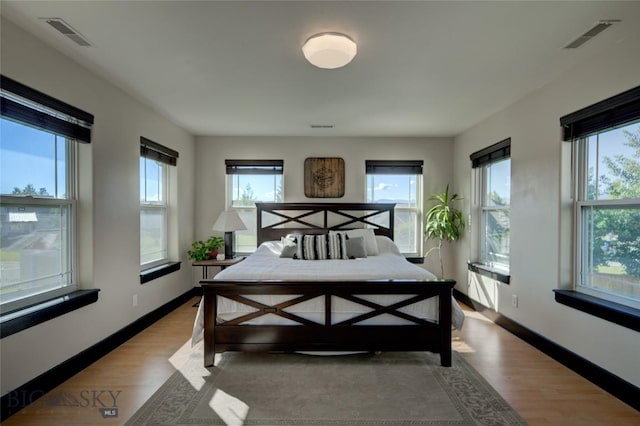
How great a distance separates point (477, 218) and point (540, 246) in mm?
1327

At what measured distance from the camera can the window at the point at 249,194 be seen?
496 centimetres

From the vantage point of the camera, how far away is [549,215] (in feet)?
9.45

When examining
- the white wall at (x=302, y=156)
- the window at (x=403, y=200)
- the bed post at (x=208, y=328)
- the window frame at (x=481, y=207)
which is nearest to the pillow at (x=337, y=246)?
the white wall at (x=302, y=156)

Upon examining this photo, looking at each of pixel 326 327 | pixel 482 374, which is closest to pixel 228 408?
pixel 326 327

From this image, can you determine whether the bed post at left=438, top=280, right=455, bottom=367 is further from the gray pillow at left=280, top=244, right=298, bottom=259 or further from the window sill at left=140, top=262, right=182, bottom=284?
the window sill at left=140, top=262, right=182, bottom=284

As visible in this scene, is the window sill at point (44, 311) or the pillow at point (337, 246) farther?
the pillow at point (337, 246)

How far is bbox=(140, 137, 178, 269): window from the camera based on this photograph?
3690 millimetres

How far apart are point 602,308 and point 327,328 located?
6.78 feet

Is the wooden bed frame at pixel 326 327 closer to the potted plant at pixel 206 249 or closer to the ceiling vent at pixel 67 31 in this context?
the potted plant at pixel 206 249

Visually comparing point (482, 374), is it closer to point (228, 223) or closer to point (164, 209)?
point (228, 223)

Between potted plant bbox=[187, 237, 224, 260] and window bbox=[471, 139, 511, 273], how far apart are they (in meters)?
3.71

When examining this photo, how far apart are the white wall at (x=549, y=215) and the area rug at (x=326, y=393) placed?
0.90 meters

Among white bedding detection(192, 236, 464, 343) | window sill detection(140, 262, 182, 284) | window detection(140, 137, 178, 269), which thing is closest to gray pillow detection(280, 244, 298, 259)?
white bedding detection(192, 236, 464, 343)

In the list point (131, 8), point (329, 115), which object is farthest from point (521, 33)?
point (131, 8)
